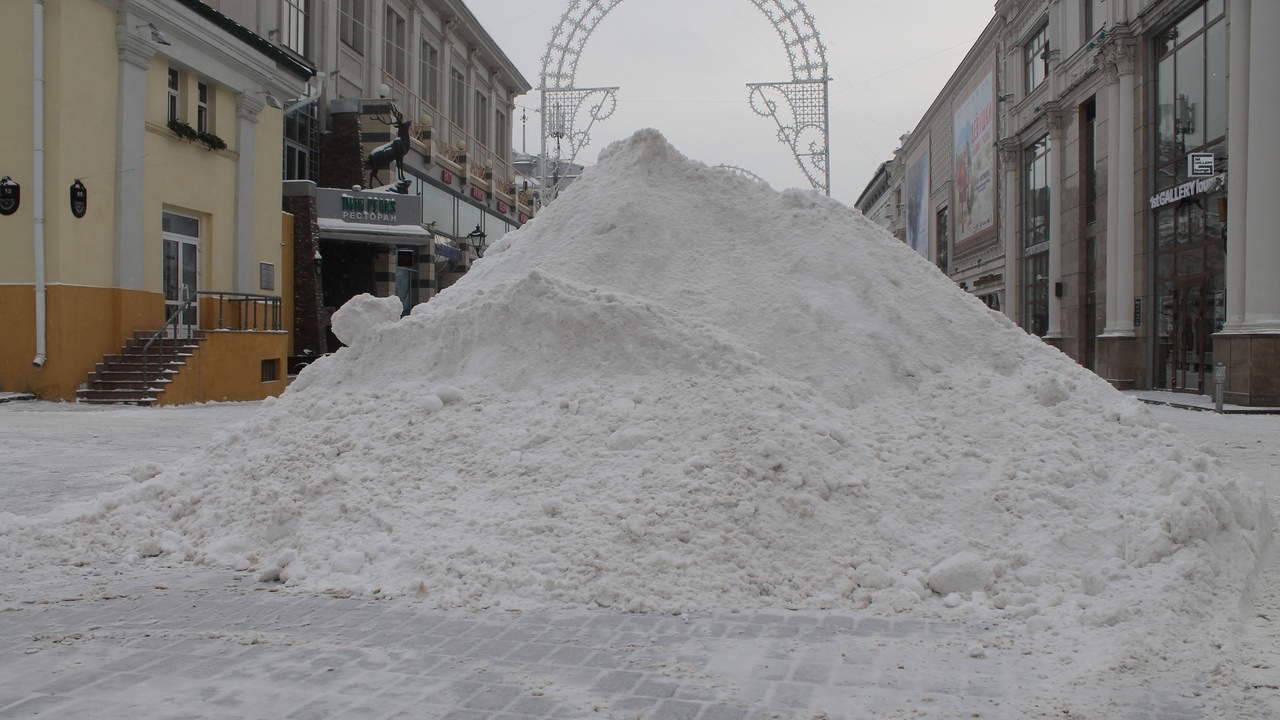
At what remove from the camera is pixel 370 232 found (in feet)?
72.3

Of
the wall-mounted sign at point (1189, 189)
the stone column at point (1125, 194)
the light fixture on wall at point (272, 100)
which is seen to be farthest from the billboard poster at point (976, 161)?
the light fixture on wall at point (272, 100)

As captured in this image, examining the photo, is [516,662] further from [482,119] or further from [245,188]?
[482,119]

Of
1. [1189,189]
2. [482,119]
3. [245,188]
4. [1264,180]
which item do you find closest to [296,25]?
[245,188]

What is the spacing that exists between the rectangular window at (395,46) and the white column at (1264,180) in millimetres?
22168

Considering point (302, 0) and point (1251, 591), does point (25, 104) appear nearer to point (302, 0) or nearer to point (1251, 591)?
point (302, 0)

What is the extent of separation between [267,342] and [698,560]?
573 inches

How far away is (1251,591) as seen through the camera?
3996 mm

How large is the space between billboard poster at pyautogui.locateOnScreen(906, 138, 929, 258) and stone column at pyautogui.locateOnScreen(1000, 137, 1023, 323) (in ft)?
46.9

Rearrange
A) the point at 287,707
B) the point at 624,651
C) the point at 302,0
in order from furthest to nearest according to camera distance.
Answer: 1. the point at 302,0
2. the point at 624,651
3. the point at 287,707

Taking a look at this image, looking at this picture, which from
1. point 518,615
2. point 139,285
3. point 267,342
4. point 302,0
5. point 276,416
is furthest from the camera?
point 302,0

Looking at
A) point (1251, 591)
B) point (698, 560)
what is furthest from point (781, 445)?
point (1251, 591)

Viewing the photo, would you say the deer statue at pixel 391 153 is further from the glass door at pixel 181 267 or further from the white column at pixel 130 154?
the white column at pixel 130 154

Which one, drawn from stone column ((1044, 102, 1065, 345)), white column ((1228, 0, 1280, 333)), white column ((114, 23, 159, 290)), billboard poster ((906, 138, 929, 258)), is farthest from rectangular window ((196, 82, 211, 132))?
billboard poster ((906, 138, 929, 258))

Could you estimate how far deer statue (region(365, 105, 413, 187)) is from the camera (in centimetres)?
2373
